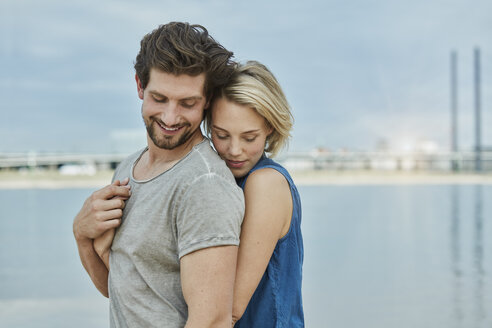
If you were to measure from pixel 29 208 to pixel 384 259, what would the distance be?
748cm

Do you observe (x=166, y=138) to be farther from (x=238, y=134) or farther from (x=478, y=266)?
(x=478, y=266)

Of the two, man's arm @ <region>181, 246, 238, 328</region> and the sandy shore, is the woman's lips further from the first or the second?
the sandy shore

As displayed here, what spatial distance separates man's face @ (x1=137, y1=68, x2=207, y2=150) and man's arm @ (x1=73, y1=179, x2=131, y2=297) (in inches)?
6.5

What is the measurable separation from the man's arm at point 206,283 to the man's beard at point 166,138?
299 mm

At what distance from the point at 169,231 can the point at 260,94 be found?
451mm

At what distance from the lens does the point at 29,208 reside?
36.2 feet

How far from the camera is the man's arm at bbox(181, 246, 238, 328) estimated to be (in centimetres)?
127

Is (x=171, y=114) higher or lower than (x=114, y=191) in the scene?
higher

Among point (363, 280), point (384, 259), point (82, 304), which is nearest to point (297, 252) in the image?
point (82, 304)

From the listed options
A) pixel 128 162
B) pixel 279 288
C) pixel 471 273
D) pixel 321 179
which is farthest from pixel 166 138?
pixel 321 179

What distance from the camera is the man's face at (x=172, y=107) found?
4.50ft

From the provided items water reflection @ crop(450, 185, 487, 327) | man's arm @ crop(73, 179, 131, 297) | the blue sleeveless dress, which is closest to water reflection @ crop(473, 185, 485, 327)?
water reflection @ crop(450, 185, 487, 327)

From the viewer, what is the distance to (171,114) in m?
1.39

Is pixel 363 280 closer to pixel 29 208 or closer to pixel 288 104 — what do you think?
pixel 288 104
